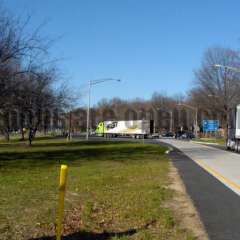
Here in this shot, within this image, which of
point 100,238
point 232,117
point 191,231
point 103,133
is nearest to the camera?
point 100,238

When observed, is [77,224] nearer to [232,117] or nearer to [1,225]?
[1,225]

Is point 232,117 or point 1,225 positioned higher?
point 232,117

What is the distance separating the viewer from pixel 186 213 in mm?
12172

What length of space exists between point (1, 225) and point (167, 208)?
13.6 ft

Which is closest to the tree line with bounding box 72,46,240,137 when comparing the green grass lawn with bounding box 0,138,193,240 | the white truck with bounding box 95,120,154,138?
the white truck with bounding box 95,120,154,138

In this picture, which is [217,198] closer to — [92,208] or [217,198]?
[217,198]

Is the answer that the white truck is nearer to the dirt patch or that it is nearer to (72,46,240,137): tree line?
(72,46,240,137): tree line

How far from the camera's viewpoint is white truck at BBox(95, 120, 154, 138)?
359ft

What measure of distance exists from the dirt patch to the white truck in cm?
8693

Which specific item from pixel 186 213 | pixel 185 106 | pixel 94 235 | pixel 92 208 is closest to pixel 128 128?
pixel 185 106

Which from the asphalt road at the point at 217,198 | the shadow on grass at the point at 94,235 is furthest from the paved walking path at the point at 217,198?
the shadow on grass at the point at 94,235

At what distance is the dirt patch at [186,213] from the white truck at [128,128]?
86929 mm

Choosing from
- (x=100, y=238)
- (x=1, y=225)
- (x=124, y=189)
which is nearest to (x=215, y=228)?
(x=100, y=238)

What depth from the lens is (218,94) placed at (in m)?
105
